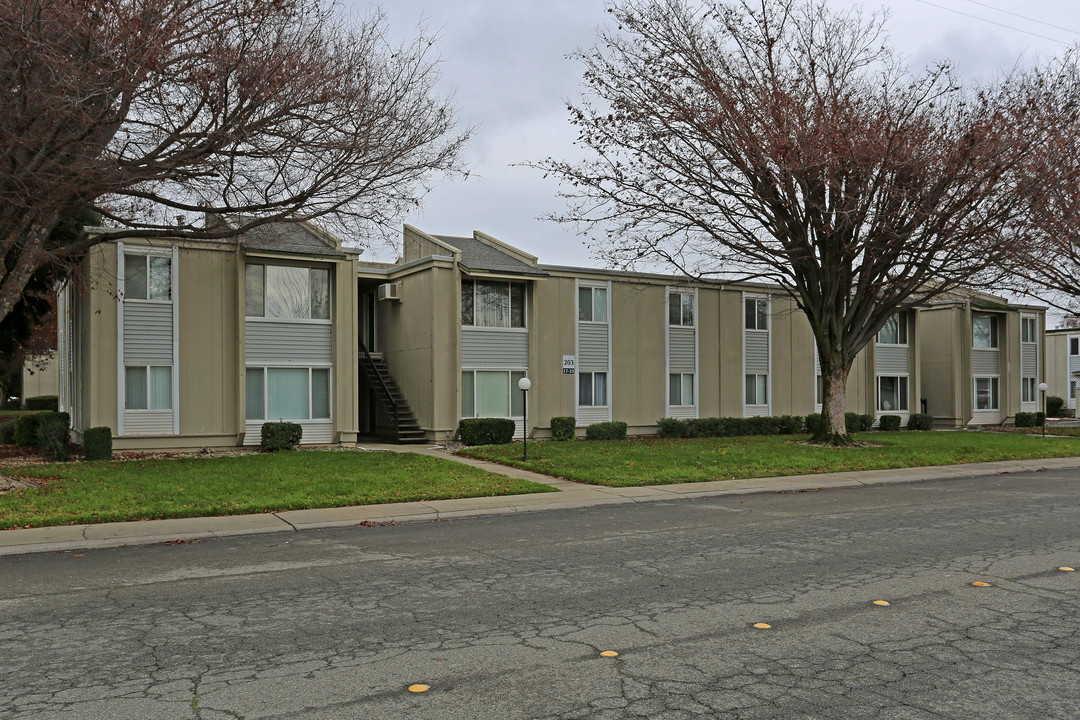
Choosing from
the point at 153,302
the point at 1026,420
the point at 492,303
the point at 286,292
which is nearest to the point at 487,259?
the point at 492,303

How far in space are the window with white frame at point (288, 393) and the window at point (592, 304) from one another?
875 cm

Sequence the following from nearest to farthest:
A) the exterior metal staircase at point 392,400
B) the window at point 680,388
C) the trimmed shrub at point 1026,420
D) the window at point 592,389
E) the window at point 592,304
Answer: the exterior metal staircase at point 392,400, the window at point 592,389, the window at point 592,304, the window at point 680,388, the trimmed shrub at point 1026,420

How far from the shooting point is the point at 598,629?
238 inches

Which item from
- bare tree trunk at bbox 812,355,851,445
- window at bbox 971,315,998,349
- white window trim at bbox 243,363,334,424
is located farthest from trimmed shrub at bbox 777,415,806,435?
white window trim at bbox 243,363,334,424

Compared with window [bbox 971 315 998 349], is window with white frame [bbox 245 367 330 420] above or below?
below

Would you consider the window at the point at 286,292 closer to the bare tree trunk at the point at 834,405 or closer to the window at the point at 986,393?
the bare tree trunk at the point at 834,405

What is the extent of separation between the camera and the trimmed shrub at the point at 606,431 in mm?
27516

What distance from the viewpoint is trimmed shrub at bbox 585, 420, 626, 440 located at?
27.5 meters

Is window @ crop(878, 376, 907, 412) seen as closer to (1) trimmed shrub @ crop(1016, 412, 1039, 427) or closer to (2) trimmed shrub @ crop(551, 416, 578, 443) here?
(1) trimmed shrub @ crop(1016, 412, 1039, 427)

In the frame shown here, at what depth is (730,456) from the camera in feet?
67.0

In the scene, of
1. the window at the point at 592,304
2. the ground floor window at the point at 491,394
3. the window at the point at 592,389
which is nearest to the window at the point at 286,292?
the ground floor window at the point at 491,394

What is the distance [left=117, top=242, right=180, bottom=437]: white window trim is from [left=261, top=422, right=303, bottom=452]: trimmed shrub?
221 cm

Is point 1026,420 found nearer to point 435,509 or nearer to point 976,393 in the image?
point 976,393

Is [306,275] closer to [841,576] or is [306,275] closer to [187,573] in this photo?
[187,573]
